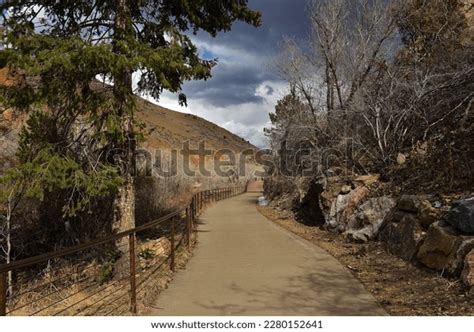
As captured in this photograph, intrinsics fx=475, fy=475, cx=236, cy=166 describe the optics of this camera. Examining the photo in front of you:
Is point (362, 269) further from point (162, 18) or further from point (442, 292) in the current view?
point (162, 18)

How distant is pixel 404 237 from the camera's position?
9070 mm

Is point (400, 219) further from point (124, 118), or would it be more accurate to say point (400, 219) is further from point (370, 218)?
point (124, 118)

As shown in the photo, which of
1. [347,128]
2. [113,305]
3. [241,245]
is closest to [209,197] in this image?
[347,128]

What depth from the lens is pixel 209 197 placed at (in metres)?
31.2

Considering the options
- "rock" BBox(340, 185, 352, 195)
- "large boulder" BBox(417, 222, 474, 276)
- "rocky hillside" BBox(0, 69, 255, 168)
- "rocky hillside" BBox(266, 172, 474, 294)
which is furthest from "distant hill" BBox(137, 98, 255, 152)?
"large boulder" BBox(417, 222, 474, 276)

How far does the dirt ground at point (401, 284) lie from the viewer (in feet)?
19.5

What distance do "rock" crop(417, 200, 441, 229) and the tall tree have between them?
18.1 ft

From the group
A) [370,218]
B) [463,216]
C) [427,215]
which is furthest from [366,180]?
[463,216]

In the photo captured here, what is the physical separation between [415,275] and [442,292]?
119cm

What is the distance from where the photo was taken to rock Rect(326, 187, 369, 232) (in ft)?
41.9

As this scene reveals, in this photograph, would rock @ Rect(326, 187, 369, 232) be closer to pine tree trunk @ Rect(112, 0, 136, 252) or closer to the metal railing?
the metal railing

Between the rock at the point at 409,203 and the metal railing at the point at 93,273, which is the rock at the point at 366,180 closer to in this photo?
the rock at the point at 409,203

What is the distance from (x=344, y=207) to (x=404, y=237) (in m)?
4.11

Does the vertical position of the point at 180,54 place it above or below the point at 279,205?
above
